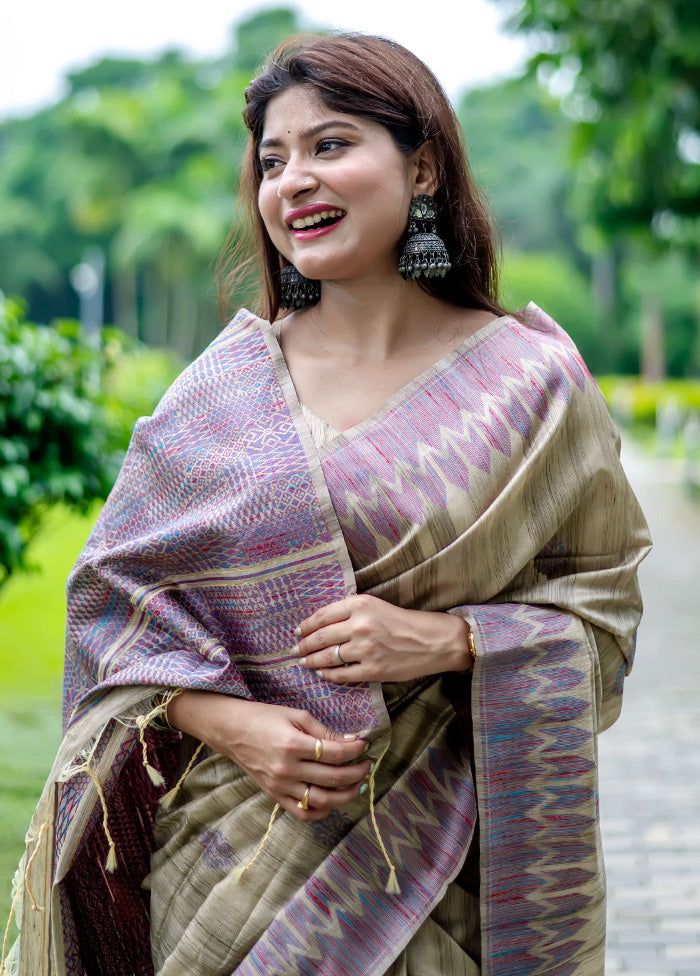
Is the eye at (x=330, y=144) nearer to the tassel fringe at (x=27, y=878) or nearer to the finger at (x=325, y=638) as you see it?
the finger at (x=325, y=638)

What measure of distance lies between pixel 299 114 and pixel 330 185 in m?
0.15

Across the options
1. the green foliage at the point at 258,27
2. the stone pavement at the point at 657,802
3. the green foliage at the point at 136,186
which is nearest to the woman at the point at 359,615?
the stone pavement at the point at 657,802

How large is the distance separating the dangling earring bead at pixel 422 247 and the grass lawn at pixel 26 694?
9.50ft

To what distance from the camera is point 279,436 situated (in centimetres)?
213

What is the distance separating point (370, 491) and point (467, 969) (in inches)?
34.0

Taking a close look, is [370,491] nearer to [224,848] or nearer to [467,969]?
[224,848]

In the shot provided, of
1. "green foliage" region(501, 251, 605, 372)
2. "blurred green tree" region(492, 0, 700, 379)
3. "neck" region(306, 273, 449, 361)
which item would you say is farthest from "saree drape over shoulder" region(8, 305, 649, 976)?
"green foliage" region(501, 251, 605, 372)

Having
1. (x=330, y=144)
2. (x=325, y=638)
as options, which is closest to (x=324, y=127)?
(x=330, y=144)

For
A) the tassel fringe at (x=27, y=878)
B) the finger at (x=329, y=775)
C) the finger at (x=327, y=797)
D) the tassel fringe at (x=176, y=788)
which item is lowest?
the tassel fringe at (x=27, y=878)

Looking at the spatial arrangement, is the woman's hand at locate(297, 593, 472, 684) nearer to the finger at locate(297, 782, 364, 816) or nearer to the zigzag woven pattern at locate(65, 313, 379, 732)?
the zigzag woven pattern at locate(65, 313, 379, 732)

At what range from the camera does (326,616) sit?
203 cm

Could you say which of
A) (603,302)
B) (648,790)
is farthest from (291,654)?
(603,302)

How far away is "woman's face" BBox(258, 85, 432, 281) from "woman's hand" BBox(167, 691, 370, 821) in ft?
2.55

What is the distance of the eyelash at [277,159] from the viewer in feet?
6.98
